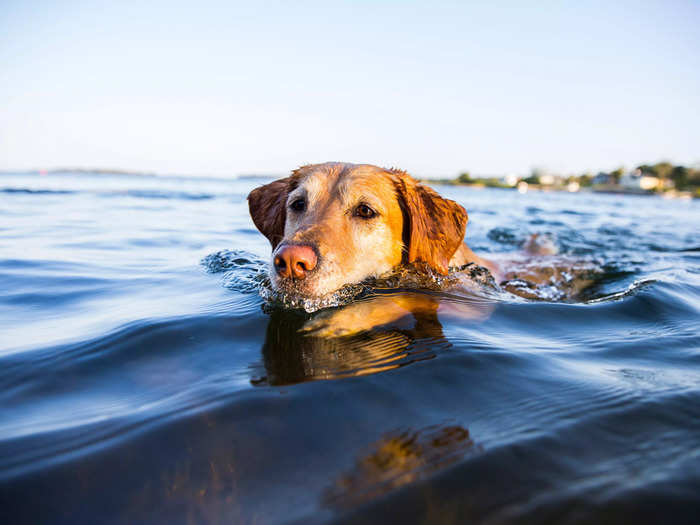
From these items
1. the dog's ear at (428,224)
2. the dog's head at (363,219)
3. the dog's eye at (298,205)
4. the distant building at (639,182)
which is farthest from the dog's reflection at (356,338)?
the distant building at (639,182)

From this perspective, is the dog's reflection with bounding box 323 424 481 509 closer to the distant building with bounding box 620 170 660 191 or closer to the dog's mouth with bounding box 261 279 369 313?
the dog's mouth with bounding box 261 279 369 313

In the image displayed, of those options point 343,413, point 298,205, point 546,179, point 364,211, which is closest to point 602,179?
point 546,179

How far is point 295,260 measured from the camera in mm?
3062

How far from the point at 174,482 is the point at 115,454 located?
1.03ft

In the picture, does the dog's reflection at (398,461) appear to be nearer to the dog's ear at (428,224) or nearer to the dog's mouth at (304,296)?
the dog's mouth at (304,296)

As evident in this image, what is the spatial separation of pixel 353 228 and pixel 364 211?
239 millimetres

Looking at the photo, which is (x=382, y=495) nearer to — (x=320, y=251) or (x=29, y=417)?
(x=29, y=417)

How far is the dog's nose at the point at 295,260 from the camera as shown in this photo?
3.06 meters

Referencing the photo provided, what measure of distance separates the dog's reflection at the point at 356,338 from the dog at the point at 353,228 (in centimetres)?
4

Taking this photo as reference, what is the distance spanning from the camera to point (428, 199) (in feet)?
14.6

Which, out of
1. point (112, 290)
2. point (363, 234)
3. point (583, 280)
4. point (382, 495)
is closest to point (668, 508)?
point (382, 495)

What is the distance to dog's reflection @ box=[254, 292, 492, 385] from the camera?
2371mm

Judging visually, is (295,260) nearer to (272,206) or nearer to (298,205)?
(298,205)

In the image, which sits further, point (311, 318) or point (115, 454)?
point (311, 318)
